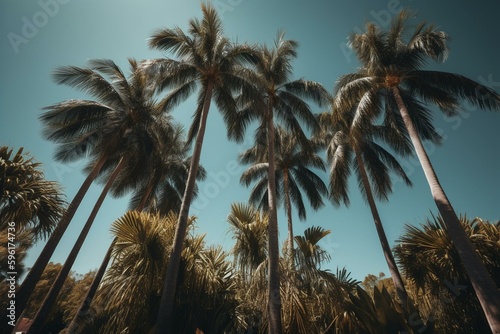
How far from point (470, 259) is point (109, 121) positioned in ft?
51.8

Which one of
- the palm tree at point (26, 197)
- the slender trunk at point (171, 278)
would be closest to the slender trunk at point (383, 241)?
the slender trunk at point (171, 278)

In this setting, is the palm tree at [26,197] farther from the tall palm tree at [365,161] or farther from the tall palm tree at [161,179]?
the tall palm tree at [365,161]

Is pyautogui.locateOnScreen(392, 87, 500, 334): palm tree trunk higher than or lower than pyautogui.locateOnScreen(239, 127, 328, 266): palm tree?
lower

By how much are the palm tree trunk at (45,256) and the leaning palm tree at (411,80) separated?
12177 mm

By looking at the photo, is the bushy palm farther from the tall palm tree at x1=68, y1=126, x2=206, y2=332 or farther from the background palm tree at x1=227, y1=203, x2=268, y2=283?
the tall palm tree at x1=68, y1=126, x2=206, y2=332

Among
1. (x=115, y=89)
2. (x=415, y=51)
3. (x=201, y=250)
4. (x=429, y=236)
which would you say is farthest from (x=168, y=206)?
(x=415, y=51)

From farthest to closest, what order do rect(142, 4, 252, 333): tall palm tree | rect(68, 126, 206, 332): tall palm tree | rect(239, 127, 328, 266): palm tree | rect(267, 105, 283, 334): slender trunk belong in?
rect(239, 127, 328, 266): palm tree → rect(68, 126, 206, 332): tall palm tree → rect(142, 4, 252, 333): tall palm tree → rect(267, 105, 283, 334): slender trunk

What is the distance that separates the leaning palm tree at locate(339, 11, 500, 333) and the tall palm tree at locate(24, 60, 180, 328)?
33.7ft

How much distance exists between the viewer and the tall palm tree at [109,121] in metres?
11.9

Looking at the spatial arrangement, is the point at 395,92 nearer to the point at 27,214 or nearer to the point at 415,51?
the point at 415,51

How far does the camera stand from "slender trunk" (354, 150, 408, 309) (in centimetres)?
1112

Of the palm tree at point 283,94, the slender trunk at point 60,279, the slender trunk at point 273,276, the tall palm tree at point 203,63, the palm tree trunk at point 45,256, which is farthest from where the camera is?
the palm tree at point 283,94

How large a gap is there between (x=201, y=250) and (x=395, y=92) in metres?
10.6

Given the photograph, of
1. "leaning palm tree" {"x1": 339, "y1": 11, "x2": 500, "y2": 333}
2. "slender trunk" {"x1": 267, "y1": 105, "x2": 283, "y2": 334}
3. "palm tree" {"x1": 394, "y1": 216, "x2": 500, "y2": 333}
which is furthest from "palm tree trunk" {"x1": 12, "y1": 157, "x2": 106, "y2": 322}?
"leaning palm tree" {"x1": 339, "y1": 11, "x2": 500, "y2": 333}
